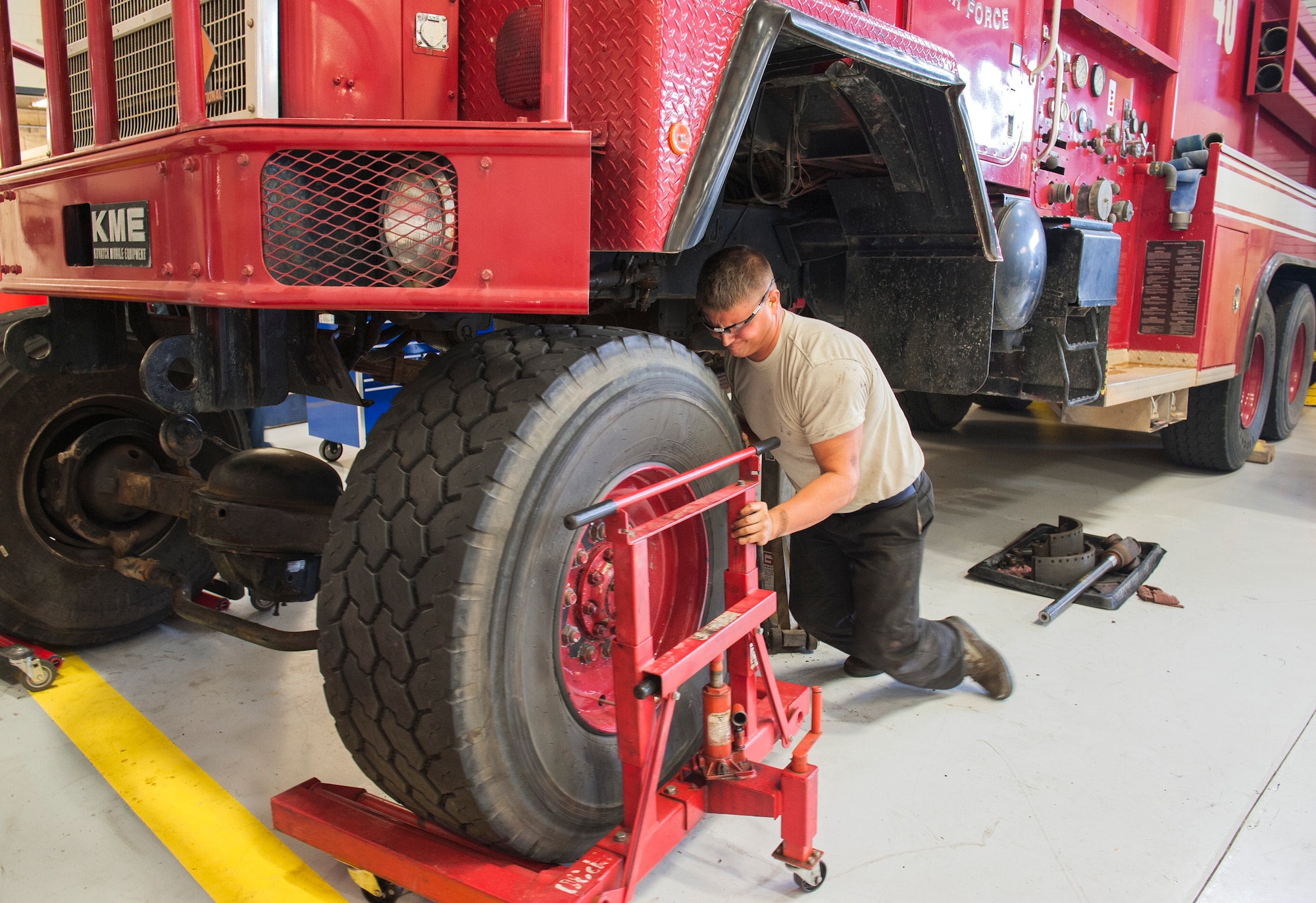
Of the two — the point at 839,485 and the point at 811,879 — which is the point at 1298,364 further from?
the point at 811,879

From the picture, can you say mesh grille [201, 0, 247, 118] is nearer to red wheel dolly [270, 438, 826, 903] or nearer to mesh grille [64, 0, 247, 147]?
mesh grille [64, 0, 247, 147]

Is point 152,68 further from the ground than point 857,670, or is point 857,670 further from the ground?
point 152,68

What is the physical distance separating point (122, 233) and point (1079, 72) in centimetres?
354

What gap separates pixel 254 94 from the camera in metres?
1.64

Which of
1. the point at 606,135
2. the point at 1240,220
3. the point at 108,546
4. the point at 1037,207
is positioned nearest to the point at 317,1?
the point at 606,135

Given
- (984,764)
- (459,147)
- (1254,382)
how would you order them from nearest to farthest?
(459,147) < (984,764) < (1254,382)

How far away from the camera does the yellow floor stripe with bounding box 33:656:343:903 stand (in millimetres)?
1905

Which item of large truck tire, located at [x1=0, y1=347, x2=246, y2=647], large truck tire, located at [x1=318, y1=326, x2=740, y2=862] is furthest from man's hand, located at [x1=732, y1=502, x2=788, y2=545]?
large truck tire, located at [x1=0, y1=347, x2=246, y2=647]

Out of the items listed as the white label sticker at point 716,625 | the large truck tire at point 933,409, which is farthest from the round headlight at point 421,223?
the large truck tire at point 933,409

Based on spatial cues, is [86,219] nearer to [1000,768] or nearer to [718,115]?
[718,115]

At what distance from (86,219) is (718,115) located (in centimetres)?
134

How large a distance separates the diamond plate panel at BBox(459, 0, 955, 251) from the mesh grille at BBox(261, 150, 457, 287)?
0.33 metres

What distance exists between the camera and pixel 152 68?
195 centimetres

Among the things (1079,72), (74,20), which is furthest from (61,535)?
(1079,72)
